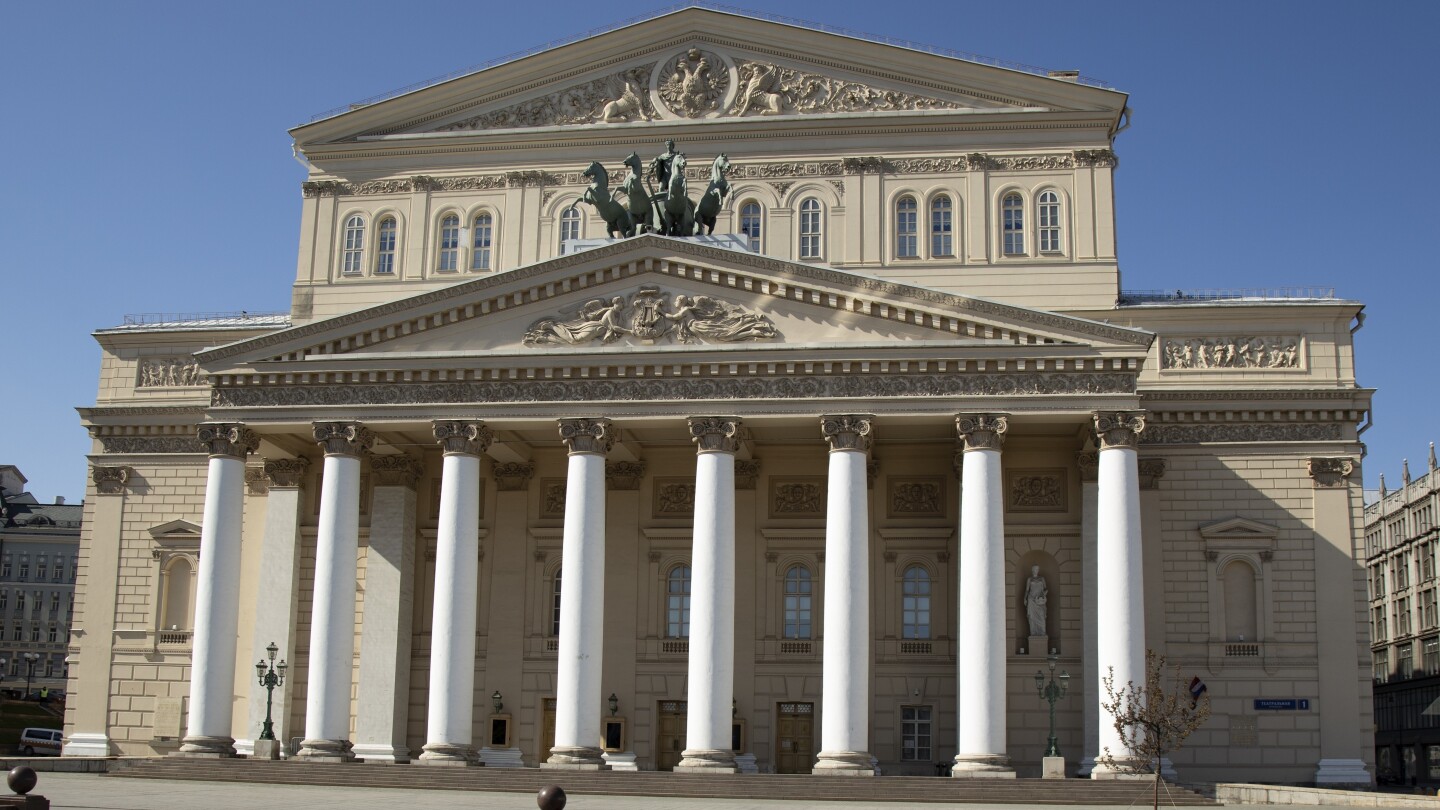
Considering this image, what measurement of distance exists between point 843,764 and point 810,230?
16.9 metres

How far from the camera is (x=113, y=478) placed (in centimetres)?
4509

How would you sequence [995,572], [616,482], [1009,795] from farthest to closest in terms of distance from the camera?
[616,482] → [995,572] → [1009,795]

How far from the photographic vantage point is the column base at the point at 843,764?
3391 centimetres

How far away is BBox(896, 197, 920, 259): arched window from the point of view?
44.6 meters

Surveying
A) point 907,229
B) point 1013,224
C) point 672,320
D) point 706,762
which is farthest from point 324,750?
point 1013,224

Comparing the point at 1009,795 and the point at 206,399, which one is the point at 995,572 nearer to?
the point at 1009,795

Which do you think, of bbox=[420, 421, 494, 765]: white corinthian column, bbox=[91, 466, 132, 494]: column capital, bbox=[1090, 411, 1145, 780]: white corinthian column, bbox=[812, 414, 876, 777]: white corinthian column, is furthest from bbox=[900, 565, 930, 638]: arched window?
bbox=[91, 466, 132, 494]: column capital

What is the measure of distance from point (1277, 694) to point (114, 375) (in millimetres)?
33398

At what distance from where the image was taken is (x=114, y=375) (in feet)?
150

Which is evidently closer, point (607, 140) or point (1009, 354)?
point (1009, 354)

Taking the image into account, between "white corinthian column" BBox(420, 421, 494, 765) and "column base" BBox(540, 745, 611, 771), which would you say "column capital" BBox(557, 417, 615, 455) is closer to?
"white corinthian column" BBox(420, 421, 494, 765)

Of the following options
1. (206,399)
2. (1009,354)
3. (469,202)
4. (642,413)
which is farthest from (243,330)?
(1009,354)

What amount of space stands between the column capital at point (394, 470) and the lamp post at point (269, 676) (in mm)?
5077

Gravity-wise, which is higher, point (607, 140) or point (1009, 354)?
point (607, 140)
